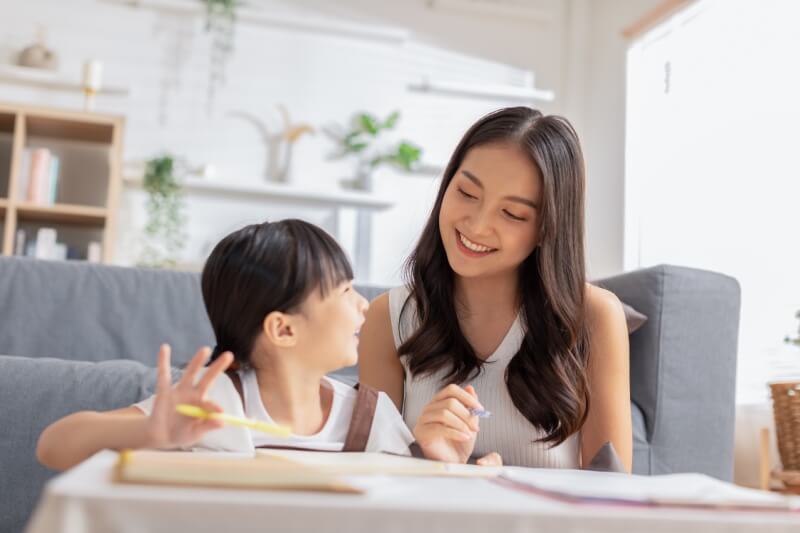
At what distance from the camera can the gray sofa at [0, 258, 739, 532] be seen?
1922 mm

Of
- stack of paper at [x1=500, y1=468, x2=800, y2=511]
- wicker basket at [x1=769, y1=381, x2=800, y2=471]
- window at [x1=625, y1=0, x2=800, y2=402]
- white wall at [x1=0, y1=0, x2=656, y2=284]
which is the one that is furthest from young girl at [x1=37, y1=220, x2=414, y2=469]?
white wall at [x1=0, y1=0, x2=656, y2=284]

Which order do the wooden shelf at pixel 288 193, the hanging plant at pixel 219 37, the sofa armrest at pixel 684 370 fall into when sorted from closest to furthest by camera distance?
the sofa armrest at pixel 684 370 < the wooden shelf at pixel 288 193 < the hanging plant at pixel 219 37

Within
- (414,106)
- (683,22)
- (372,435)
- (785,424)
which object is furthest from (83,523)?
(414,106)

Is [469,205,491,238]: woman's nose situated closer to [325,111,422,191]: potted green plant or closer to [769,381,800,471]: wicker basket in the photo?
[769,381,800,471]: wicker basket

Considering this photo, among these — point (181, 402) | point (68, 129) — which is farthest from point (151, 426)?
point (68, 129)

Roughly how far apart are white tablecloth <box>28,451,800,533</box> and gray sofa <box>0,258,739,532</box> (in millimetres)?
1428

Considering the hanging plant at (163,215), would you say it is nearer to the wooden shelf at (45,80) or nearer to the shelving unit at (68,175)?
the shelving unit at (68,175)

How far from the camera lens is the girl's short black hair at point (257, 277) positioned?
992mm

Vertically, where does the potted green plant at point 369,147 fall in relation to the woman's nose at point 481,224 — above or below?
above

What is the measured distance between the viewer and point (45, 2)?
14.5 ft

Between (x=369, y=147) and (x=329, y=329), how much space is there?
12.3ft

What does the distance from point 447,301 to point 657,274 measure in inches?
25.7

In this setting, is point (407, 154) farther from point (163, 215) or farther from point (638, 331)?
point (638, 331)

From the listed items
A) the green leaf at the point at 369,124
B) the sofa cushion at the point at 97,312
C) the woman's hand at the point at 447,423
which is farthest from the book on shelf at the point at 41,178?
the woman's hand at the point at 447,423
